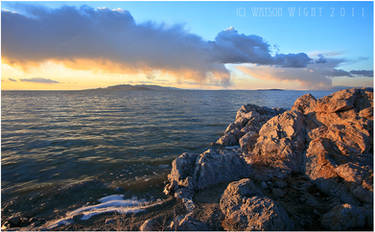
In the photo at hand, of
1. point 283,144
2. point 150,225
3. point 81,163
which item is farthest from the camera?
point 81,163

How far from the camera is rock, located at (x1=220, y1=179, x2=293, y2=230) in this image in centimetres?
564

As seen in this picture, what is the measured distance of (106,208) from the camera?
25.3 feet

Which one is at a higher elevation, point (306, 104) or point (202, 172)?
point (306, 104)

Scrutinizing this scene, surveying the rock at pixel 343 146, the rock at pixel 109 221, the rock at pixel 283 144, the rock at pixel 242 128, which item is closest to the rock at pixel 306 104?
the rock at pixel 343 146

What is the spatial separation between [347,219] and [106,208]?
28.2 ft

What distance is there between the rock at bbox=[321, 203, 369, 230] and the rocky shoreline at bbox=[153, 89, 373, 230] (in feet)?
0.08

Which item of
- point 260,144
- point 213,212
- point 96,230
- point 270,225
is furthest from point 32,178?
point 260,144

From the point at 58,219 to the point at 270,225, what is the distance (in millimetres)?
7661

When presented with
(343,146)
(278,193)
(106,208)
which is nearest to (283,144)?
(343,146)

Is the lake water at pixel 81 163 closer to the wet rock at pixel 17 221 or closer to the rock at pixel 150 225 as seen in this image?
the wet rock at pixel 17 221

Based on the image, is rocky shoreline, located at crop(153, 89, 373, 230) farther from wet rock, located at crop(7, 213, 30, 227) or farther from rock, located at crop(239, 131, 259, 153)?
wet rock, located at crop(7, 213, 30, 227)

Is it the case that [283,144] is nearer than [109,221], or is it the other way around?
[109,221]

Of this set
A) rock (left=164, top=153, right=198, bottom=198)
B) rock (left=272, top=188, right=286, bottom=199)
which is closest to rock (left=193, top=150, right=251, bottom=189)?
rock (left=164, top=153, right=198, bottom=198)

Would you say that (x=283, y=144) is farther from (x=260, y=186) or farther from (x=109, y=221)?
(x=109, y=221)
